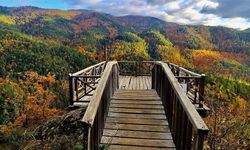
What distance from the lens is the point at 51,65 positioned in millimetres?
52719

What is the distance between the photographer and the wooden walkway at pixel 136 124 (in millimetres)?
4531

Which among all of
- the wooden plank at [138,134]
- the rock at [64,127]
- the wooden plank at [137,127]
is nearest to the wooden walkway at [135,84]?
the rock at [64,127]

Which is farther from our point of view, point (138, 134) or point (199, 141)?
point (138, 134)

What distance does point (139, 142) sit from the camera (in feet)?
15.0

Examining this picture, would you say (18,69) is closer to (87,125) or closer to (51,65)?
(51,65)

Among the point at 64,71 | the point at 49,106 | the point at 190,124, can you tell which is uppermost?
the point at 190,124

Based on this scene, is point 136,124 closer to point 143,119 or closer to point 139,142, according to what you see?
point 143,119

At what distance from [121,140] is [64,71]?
48659mm

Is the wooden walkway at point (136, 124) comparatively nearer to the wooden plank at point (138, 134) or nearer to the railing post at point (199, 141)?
the wooden plank at point (138, 134)

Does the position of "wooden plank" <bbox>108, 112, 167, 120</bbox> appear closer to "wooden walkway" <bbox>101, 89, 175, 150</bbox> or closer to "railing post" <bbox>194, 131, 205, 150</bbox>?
"wooden walkway" <bbox>101, 89, 175, 150</bbox>

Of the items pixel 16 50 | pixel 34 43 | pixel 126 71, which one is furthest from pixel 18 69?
pixel 126 71

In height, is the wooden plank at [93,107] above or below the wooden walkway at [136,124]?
above

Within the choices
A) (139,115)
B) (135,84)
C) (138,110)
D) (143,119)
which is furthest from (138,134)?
(135,84)

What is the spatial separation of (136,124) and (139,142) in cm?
75
